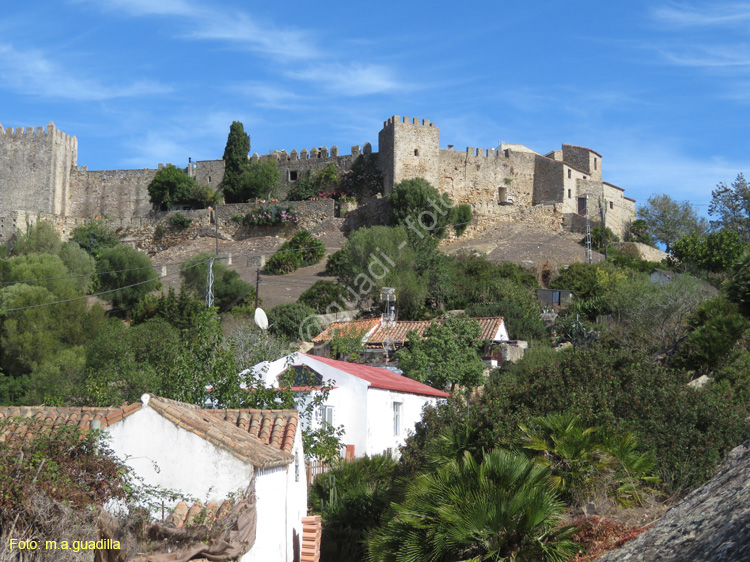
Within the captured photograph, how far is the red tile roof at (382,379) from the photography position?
19.8 meters

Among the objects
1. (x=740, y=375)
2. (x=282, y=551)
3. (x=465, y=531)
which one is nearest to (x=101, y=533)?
(x=282, y=551)

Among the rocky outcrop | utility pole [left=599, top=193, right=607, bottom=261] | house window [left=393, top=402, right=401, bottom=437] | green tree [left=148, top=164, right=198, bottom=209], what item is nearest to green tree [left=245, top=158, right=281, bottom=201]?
green tree [left=148, top=164, right=198, bottom=209]

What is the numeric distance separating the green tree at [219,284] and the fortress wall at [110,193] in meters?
16.7

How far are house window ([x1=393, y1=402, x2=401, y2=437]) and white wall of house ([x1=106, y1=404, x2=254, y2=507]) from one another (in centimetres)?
1084

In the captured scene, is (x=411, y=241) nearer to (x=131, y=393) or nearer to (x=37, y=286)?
(x=37, y=286)

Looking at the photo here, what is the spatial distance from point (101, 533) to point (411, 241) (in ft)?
109

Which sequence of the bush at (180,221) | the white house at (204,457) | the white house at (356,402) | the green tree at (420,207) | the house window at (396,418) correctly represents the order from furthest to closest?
the bush at (180,221), the green tree at (420,207), the house window at (396,418), the white house at (356,402), the white house at (204,457)

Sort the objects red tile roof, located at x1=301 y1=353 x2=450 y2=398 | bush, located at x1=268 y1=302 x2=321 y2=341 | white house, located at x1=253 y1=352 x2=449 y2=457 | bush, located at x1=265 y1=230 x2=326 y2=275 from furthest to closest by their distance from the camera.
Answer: bush, located at x1=265 y1=230 x2=326 y2=275 < bush, located at x1=268 y1=302 x2=321 y2=341 < red tile roof, located at x1=301 y1=353 x2=450 y2=398 < white house, located at x1=253 y1=352 x2=449 y2=457

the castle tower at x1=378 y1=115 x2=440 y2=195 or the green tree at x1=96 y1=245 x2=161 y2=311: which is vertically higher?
the castle tower at x1=378 y1=115 x2=440 y2=195

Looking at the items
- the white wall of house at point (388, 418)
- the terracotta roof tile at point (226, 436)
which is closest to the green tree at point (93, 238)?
the white wall of house at point (388, 418)

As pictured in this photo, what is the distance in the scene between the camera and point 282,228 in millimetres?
51969

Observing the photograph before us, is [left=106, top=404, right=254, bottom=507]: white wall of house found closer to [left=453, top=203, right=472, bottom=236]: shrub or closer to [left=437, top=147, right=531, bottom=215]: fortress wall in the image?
[left=453, top=203, right=472, bottom=236]: shrub

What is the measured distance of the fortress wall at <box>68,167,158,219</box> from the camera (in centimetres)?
5844

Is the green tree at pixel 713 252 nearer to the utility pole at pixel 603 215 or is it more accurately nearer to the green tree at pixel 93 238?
the utility pole at pixel 603 215
